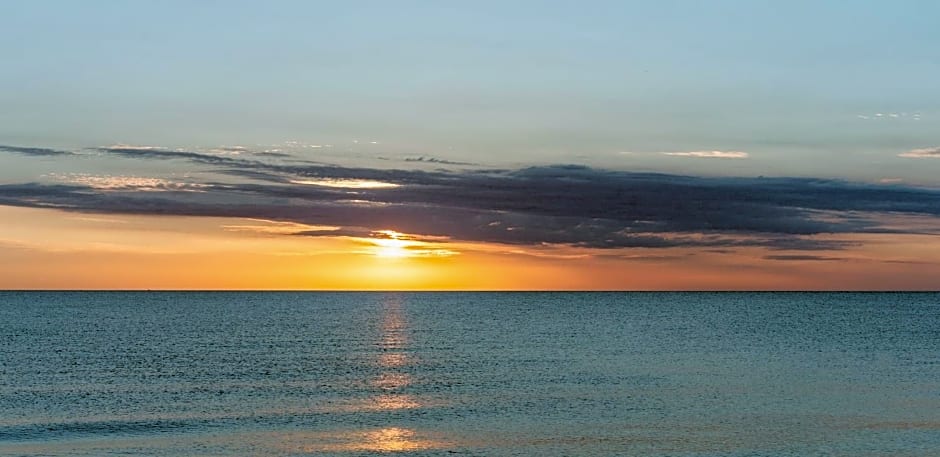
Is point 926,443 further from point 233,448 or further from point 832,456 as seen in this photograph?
point 233,448

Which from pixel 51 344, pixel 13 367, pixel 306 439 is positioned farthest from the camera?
pixel 51 344

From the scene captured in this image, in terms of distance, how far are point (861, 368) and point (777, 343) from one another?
3008 cm

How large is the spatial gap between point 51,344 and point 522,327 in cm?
6383

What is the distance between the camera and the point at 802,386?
2596 inches

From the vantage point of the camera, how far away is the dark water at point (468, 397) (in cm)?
4544

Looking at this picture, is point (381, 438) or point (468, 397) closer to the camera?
point (381, 438)

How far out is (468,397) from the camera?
2370 inches

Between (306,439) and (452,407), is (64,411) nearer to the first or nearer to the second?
(306,439)

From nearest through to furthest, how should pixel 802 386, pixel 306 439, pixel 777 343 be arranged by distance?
pixel 306 439
pixel 802 386
pixel 777 343

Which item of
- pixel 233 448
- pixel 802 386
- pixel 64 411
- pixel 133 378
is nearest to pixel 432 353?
pixel 133 378

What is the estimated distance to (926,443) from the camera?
44688 millimetres

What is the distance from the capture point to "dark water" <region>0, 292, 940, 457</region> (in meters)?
45.4

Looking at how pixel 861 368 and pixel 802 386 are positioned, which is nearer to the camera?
pixel 802 386

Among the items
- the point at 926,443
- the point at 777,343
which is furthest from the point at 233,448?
the point at 777,343
